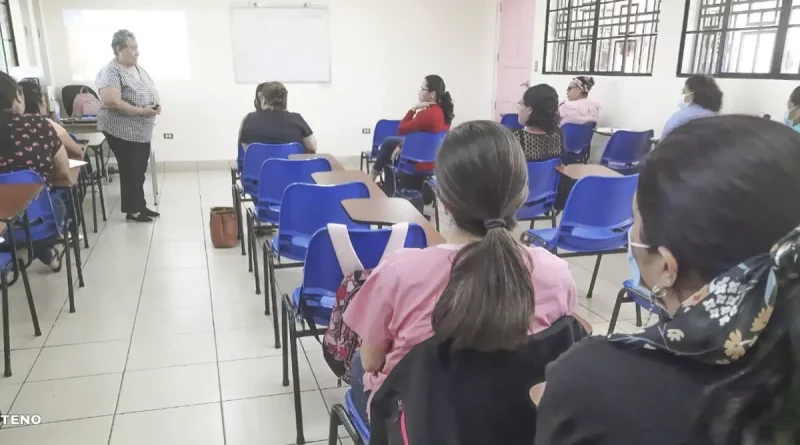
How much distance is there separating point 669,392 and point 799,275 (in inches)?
6.8

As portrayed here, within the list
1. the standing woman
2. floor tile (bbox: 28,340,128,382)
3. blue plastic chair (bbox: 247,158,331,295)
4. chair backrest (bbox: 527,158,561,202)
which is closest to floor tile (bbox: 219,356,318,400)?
floor tile (bbox: 28,340,128,382)

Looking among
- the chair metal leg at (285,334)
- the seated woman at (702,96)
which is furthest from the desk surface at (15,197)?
the seated woman at (702,96)

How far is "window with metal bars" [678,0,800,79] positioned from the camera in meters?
4.07

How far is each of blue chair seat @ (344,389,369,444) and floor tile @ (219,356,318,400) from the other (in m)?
0.92

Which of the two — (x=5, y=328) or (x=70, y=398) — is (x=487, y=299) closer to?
(x=70, y=398)

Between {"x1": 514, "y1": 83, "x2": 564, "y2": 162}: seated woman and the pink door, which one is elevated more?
the pink door

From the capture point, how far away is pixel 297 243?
2.68m

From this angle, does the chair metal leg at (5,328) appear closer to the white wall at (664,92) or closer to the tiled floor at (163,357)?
the tiled floor at (163,357)

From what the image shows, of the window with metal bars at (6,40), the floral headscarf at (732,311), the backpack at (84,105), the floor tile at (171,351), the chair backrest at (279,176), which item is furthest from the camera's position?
the backpack at (84,105)

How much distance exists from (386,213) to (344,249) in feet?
1.57

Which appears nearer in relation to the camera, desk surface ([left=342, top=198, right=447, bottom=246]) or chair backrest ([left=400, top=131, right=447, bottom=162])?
desk surface ([left=342, top=198, right=447, bottom=246])

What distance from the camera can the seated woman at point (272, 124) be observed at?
13.1ft

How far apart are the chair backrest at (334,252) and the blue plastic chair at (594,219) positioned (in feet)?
3.69

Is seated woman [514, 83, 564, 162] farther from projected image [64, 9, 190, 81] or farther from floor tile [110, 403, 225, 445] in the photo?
projected image [64, 9, 190, 81]
